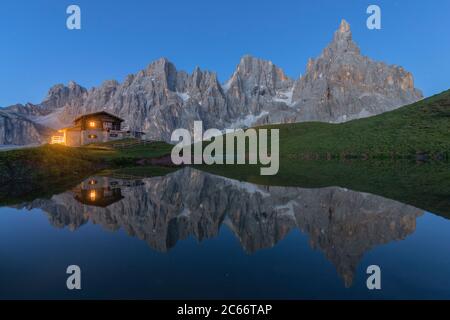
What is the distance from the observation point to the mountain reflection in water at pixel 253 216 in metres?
11.7

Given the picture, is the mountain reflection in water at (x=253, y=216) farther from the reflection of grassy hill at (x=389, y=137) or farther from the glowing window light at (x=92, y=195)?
the reflection of grassy hill at (x=389, y=137)

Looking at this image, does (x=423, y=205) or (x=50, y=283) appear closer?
(x=50, y=283)

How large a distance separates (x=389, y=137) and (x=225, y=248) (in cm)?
8217

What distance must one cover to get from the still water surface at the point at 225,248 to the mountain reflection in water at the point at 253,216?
0.07 metres

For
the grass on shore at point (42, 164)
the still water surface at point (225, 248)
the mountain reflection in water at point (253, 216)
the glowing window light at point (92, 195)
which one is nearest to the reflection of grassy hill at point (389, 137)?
the mountain reflection in water at point (253, 216)

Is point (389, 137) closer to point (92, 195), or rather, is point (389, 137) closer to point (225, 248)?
point (92, 195)

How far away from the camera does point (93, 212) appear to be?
1686cm

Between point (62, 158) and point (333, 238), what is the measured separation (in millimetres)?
42755

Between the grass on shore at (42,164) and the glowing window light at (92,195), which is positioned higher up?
the grass on shore at (42,164)

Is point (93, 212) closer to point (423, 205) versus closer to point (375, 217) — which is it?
→ point (375, 217)

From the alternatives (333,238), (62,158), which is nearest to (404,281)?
(333,238)

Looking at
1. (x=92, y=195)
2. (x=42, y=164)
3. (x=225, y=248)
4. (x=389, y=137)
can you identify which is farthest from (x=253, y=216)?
(x=389, y=137)

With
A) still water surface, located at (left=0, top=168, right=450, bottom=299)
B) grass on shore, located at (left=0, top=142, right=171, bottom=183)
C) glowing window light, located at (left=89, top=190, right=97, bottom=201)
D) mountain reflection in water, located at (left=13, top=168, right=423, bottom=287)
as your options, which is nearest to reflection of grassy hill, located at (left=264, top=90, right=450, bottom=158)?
mountain reflection in water, located at (left=13, top=168, right=423, bottom=287)
